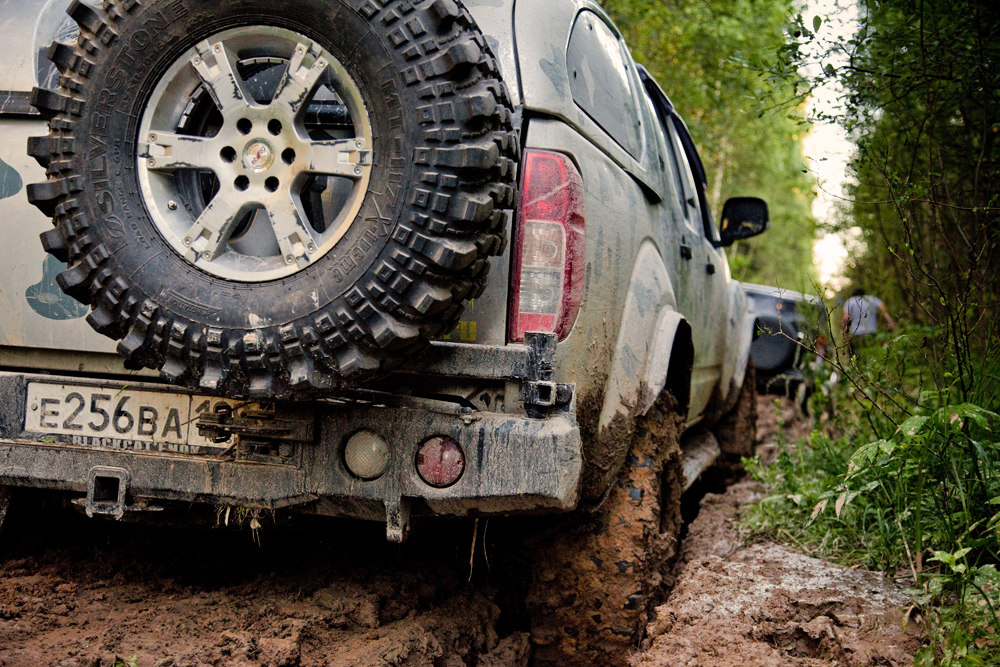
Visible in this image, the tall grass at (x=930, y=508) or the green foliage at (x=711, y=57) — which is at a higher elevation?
the green foliage at (x=711, y=57)

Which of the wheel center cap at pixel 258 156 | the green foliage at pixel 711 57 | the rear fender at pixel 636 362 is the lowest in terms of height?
the rear fender at pixel 636 362

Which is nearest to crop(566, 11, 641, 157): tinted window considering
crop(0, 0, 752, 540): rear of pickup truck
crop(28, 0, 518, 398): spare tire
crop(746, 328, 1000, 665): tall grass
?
crop(0, 0, 752, 540): rear of pickup truck

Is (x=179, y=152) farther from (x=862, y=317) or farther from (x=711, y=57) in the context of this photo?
(x=711, y=57)

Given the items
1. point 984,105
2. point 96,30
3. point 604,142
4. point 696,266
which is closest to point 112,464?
point 96,30

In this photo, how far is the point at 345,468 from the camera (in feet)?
7.16

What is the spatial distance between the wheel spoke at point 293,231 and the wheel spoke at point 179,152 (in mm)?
198

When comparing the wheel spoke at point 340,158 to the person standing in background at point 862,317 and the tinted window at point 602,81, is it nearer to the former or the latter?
the tinted window at point 602,81

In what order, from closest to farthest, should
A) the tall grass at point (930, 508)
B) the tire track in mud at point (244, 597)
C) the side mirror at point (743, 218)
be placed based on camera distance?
the tire track in mud at point (244, 597) → the tall grass at point (930, 508) → the side mirror at point (743, 218)

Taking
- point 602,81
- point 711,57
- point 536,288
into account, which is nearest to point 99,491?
point 536,288

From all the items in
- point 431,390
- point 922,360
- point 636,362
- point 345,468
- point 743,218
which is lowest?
point 345,468

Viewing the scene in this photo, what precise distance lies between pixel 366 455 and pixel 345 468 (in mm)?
68

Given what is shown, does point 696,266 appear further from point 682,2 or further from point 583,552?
point 682,2

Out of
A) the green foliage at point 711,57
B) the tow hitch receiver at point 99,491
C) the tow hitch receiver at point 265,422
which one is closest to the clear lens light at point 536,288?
the tow hitch receiver at point 265,422

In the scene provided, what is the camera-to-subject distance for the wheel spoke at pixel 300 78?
1.92m
